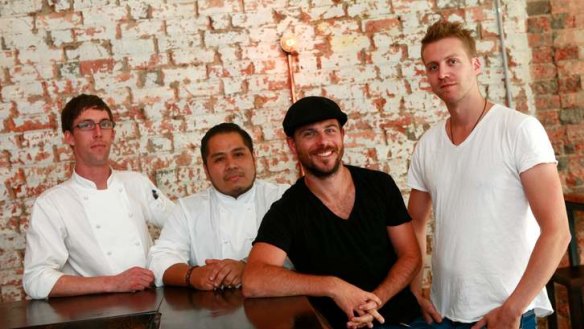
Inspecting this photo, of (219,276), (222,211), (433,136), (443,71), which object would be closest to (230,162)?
(222,211)

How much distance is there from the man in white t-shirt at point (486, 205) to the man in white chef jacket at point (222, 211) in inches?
33.1

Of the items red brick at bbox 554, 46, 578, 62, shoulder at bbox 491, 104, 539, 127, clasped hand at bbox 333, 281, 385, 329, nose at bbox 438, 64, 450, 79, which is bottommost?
clasped hand at bbox 333, 281, 385, 329

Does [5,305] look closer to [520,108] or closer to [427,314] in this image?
[427,314]

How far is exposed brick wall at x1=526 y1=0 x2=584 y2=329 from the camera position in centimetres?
364

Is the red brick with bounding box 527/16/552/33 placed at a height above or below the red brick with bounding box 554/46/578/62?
above

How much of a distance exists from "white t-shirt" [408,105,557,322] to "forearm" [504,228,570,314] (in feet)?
0.33

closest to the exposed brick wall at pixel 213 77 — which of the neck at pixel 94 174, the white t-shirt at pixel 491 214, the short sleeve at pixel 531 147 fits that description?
the neck at pixel 94 174

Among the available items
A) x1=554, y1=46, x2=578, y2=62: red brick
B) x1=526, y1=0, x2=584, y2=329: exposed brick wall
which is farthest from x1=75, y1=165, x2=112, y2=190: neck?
x1=554, y1=46, x2=578, y2=62: red brick

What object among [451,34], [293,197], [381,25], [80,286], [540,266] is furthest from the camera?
[381,25]

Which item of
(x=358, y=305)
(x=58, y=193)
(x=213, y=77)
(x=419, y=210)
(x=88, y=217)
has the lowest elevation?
(x=358, y=305)

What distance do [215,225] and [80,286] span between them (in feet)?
2.00

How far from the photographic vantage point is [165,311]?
1979 mm

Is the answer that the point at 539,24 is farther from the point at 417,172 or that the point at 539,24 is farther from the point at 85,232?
the point at 85,232

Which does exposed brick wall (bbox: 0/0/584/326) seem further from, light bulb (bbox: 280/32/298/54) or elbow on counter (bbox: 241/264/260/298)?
elbow on counter (bbox: 241/264/260/298)
